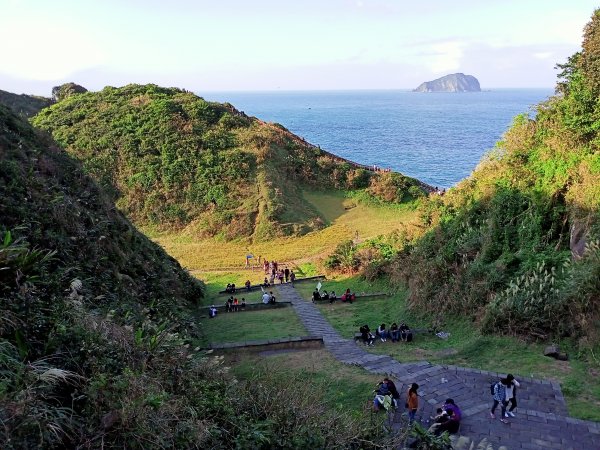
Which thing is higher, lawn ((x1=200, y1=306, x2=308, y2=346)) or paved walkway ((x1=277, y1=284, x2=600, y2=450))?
paved walkway ((x1=277, y1=284, x2=600, y2=450))

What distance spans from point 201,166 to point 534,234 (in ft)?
91.8

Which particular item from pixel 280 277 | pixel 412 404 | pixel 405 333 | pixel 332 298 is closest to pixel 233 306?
pixel 332 298

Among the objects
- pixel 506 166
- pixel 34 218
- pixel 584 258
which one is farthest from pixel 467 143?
pixel 34 218

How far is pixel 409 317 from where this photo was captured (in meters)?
16.9

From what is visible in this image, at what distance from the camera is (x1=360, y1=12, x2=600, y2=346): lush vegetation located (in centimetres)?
1322

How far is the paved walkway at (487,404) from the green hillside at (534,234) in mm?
2742

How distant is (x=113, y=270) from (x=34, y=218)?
291cm

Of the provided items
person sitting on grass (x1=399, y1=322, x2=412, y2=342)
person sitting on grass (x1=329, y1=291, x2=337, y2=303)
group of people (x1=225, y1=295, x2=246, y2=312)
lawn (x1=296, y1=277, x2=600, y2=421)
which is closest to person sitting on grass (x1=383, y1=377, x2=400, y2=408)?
lawn (x1=296, y1=277, x2=600, y2=421)

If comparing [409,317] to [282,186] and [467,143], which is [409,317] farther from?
[467,143]

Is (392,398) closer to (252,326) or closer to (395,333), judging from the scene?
(395,333)

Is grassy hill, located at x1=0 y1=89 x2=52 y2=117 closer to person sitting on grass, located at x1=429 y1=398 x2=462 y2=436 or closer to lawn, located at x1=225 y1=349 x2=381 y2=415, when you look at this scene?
lawn, located at x1=225 y1=349 x2=381 y2=415

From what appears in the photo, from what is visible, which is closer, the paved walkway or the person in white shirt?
the paved walkway

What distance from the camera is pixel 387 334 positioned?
15.2 meters

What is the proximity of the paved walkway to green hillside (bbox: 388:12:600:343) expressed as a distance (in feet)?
9.00
